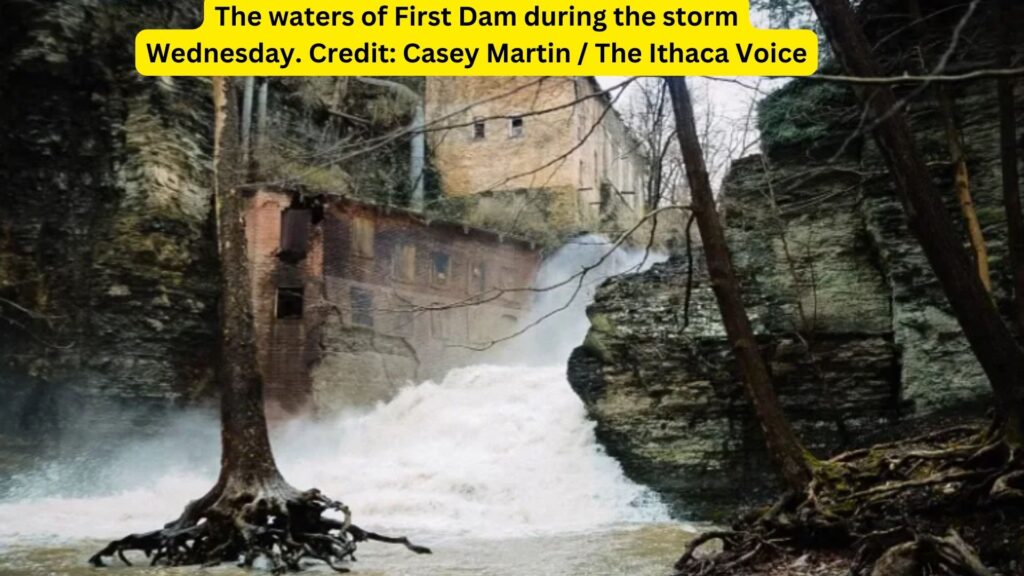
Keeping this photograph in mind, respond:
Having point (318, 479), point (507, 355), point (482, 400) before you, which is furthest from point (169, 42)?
point (507, 355)

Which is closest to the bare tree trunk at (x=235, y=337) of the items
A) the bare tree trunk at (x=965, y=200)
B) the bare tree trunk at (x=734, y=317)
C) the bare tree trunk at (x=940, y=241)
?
the bare tree trunk at (x=734, y=317)

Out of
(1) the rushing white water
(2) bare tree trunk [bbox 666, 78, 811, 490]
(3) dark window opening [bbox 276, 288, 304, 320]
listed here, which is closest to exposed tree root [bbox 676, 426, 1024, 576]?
(2) bare tree trunk [bbox 666, 78, 811, 490]

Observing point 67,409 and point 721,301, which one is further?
point 67,409

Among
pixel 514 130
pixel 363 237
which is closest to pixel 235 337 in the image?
pixel 363 237

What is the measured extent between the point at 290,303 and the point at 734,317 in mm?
19999

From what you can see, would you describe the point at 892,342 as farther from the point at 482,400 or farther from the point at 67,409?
the point at 67,409

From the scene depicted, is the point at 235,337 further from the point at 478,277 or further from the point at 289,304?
the point at 478,277

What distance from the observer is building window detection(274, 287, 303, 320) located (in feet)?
85.4

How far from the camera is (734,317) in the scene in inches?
331

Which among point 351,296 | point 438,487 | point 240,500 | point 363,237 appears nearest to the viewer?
point 240,500

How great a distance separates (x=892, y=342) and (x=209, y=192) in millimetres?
17840

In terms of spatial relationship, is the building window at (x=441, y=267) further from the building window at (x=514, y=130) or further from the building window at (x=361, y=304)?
the building window at (x=514, y=130)

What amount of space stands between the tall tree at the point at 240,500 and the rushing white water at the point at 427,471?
Answer: 4314 millimetres

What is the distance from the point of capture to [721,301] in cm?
852
